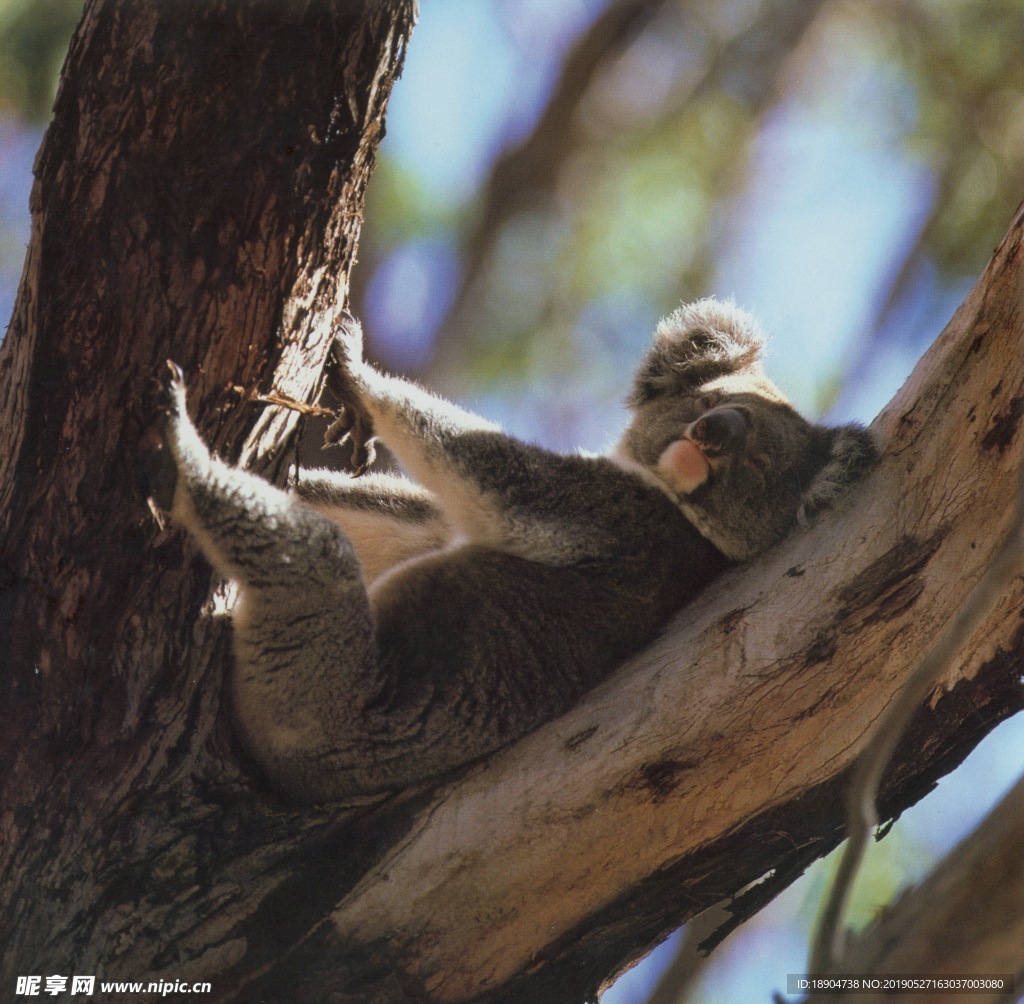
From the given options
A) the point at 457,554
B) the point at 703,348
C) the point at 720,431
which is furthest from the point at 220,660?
the point at 703,348

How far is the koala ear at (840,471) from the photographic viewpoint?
126 inches

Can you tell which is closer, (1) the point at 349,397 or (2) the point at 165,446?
(2) the point at 165,446

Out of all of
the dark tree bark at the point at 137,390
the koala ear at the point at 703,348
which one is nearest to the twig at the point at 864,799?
the dark tree bark at the point at 137,390

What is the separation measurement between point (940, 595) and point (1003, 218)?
5.83m

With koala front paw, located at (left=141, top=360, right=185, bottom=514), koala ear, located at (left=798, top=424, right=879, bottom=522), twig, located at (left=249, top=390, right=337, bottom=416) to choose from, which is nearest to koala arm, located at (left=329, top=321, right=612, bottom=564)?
twig, located at (left=249, top=390, right=337, bottom=416)

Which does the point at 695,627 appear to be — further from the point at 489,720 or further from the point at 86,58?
the point at 86,58

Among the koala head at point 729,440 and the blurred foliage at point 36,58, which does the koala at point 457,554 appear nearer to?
the koala head at point 729,440

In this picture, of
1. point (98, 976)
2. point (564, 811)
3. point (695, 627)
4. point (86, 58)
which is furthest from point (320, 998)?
point (86, 58)

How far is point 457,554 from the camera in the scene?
139 inches

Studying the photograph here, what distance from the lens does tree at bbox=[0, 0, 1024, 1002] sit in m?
2.65

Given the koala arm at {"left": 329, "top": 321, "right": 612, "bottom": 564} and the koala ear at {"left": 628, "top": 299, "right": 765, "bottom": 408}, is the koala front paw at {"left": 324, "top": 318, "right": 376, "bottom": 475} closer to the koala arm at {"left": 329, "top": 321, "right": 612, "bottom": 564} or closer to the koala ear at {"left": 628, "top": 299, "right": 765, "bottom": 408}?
the koala arm at {"left": 329, "top": 321, "right": 612, "bottom": 564}

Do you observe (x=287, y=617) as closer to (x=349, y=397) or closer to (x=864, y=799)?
(x=349, y=397)

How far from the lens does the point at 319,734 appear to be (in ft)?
9.96

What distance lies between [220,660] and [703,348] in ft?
7.91
